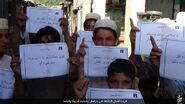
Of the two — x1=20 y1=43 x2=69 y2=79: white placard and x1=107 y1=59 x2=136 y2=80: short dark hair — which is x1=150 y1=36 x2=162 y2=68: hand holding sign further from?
x1=20 y1=43 x2=69 y2=79: white placard

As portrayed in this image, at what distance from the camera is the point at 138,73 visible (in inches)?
169

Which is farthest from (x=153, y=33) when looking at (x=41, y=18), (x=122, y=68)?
(x=41, y=18)

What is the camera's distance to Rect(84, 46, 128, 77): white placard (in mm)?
4043

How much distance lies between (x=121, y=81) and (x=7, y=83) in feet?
3.14

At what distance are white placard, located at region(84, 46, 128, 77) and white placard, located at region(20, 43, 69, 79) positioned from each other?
23 centimetres

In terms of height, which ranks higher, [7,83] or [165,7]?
[165,7]

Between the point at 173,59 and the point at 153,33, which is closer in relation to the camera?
the point at 173,59

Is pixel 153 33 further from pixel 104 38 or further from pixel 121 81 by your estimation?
pixel 121 81

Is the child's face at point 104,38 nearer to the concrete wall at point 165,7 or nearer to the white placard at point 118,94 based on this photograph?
the white placard at point 118,94

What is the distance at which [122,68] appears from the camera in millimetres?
3709

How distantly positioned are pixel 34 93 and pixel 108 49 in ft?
2.43

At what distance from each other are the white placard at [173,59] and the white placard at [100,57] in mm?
391

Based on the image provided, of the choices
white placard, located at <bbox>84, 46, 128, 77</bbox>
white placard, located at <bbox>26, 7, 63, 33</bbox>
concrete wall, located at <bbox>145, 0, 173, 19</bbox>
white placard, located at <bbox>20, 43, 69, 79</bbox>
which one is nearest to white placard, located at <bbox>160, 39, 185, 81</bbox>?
white placard, located at <bbox>84, 46, 128, 77</bbox>

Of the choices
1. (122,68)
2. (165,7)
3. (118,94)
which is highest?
(165,7)
